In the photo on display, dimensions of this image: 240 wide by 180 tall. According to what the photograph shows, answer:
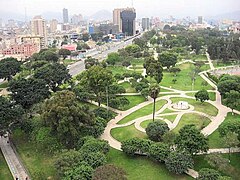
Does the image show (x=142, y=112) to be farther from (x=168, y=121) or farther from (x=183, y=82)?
(x=183, y=82)

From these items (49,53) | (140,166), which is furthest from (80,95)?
(49,53)

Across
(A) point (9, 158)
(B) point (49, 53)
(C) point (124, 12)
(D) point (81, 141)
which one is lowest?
(A) point (9, 158)

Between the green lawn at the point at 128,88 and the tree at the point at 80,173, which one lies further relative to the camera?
the green lawn at the point at 128,88

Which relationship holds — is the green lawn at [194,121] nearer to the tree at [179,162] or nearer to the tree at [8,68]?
the tree at [179,162]

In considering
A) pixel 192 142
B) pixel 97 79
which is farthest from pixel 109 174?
pixel 97 79

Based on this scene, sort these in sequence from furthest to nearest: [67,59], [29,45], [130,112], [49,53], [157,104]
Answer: [29,45] < [67,59] < [49,53] < [157,104] < [130,112]

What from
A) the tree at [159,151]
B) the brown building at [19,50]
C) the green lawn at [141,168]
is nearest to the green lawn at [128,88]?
the green lawn at [141,168]

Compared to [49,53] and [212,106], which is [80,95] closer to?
[212,106]

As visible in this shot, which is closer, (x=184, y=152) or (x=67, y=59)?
(x=184, y=152)
